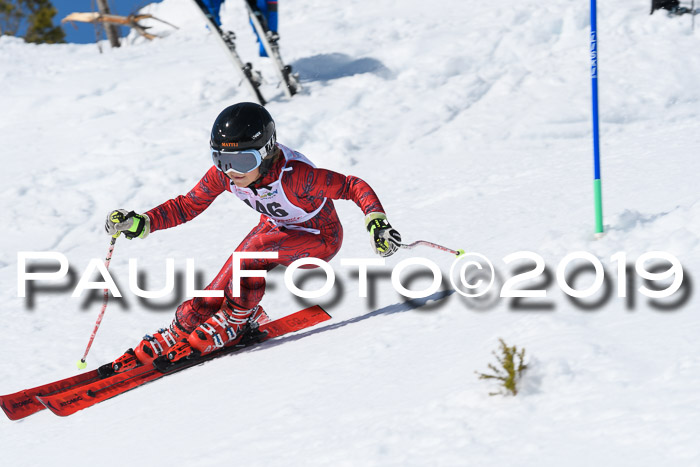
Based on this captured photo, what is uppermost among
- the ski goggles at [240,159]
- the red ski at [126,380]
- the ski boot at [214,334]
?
the ski goggles at [240,159]

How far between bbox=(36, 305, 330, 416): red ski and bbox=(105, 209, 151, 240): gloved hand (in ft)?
2.46

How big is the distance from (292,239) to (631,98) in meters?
5.55

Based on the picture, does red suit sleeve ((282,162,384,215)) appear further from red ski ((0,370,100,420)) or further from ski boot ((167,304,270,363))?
red ski ((0,370,100,420))

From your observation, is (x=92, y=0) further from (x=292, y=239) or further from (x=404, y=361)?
(x=404, y=361)

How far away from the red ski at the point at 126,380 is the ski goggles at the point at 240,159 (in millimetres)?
1077

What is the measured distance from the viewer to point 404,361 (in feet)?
9.85

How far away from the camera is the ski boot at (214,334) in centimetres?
402

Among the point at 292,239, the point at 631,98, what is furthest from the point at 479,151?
the point at 292,239

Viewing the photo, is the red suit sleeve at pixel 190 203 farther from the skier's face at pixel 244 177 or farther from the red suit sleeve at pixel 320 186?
the red suit sleeve at pixel 320 186

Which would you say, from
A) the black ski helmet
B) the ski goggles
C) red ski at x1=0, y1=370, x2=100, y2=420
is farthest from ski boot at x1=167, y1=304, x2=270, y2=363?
the black ski helmet

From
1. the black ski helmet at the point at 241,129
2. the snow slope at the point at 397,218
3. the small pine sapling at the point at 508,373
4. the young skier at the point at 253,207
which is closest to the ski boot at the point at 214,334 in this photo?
the young skier at the point at 253,207

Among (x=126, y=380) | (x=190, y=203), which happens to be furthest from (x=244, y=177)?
(x=126, y=380)

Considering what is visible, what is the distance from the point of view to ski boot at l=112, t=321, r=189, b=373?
159 inches

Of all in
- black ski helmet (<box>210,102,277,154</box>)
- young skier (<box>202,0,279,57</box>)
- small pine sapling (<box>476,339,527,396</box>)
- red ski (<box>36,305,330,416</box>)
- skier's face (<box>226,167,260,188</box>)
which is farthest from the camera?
young skier (<box>202,0,279,57</box>)
